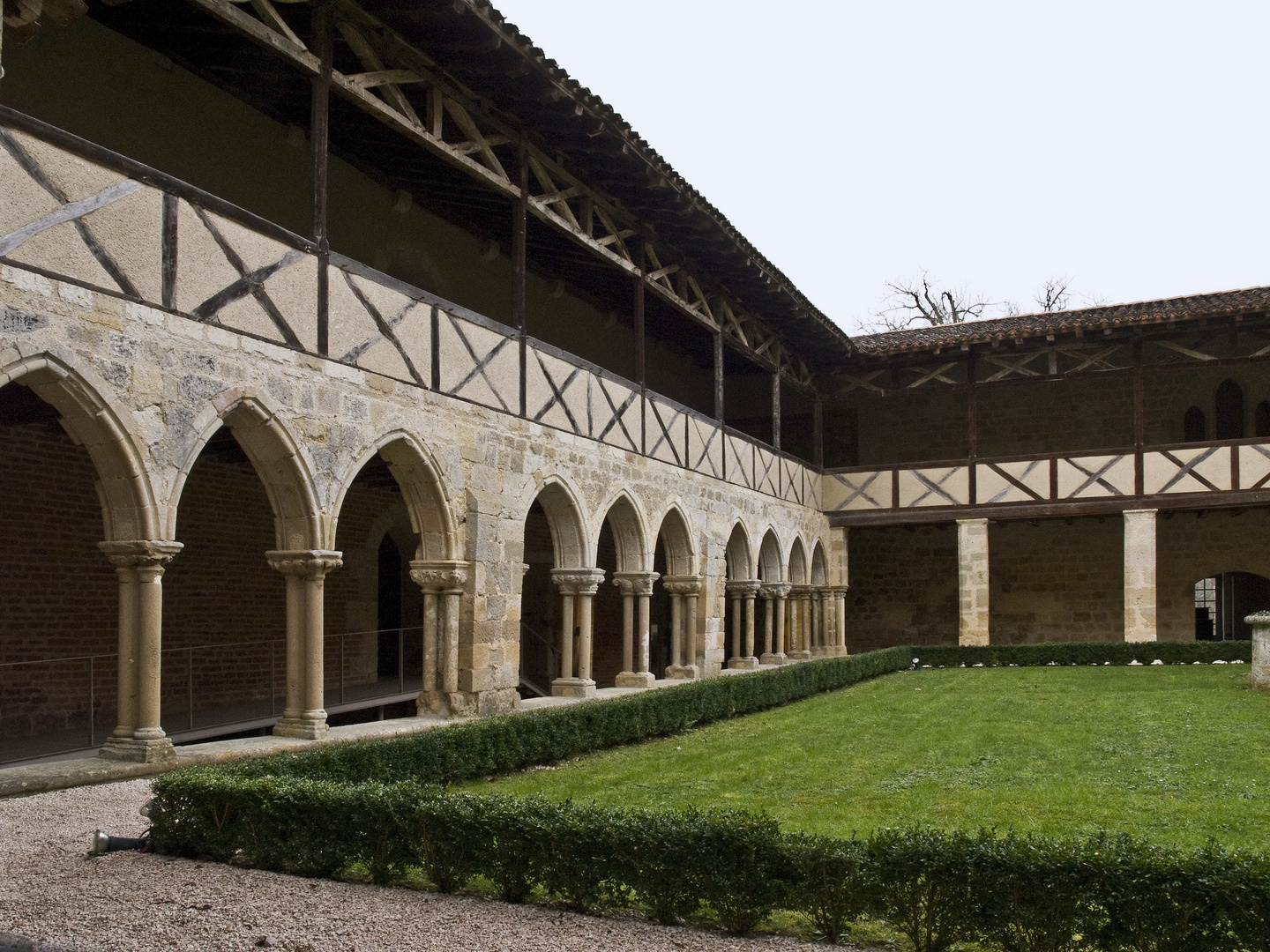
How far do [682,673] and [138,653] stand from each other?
28.1ft

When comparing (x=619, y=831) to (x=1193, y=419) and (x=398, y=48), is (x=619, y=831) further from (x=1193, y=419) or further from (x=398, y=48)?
(x=1193, y=419)

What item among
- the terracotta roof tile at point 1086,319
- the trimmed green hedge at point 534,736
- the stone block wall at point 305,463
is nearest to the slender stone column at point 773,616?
the stone block wall at point 305,463

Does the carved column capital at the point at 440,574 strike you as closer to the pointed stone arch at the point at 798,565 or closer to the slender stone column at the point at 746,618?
the slender stone column at the point at 746,618

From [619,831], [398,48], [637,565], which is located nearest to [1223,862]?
[619,831]

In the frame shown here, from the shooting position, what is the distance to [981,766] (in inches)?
335

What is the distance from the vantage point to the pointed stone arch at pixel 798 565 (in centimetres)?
1962

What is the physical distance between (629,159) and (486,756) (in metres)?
6.06

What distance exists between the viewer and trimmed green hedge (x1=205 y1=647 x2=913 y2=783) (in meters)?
6.76

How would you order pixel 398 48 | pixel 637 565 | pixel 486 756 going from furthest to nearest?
pixel 637 565 → pixel 398 48 → pixel 486 756

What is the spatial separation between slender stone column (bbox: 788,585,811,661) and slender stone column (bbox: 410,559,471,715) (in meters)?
10.5

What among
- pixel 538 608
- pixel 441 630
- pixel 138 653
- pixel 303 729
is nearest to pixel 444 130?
pixel 441 630

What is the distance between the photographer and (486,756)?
8.22m

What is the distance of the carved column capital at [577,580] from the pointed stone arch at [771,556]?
252 inches

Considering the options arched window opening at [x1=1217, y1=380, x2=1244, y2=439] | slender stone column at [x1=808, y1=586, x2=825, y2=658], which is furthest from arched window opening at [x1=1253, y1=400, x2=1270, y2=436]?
slender stone column at [x1=808, y1=586, x2=825, y2=658]
